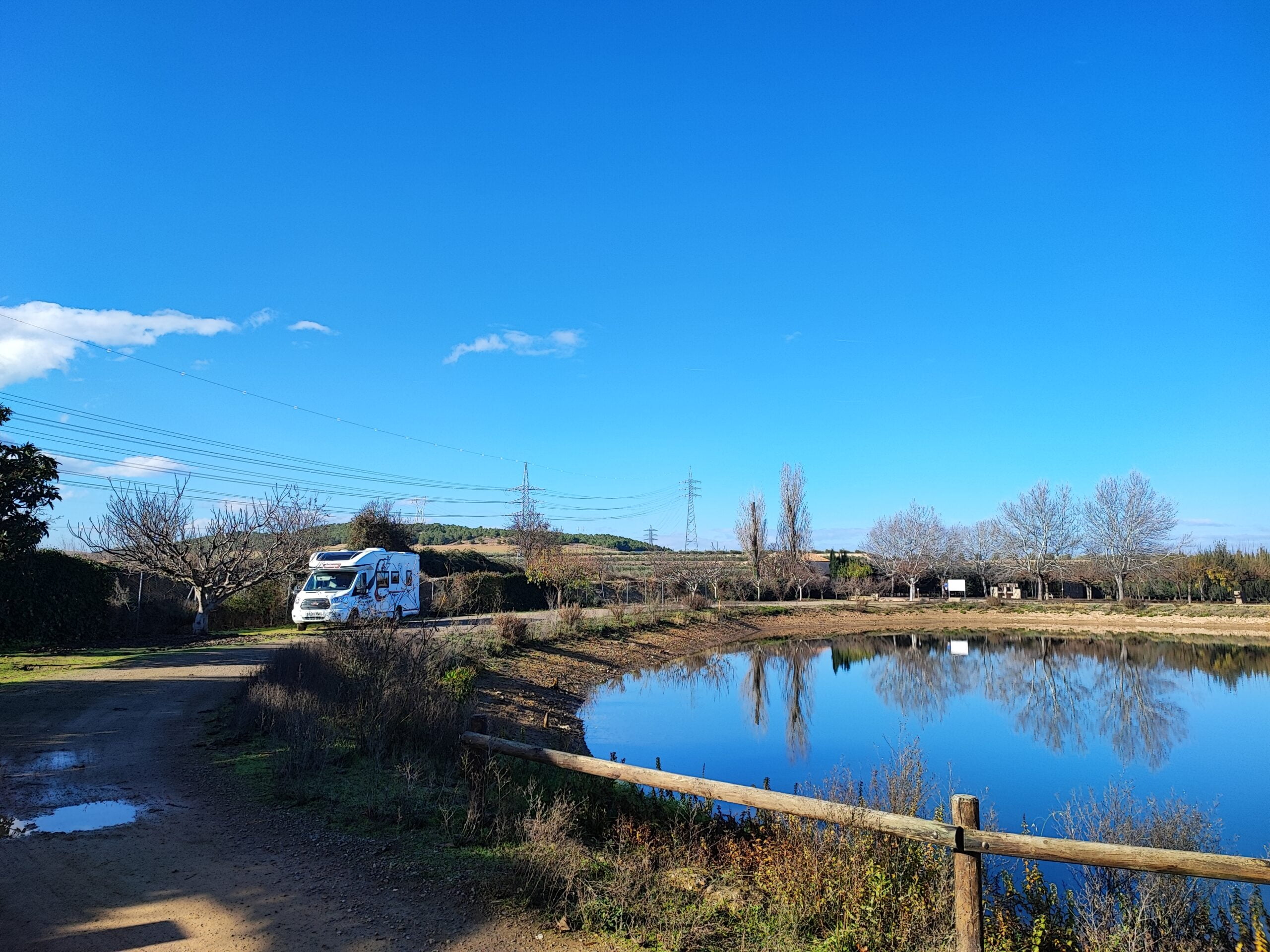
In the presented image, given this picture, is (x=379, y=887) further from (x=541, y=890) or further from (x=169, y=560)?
(x=169, y=560)

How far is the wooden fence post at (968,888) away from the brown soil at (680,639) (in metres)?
5.55

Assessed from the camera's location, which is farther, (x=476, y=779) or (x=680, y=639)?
(x=680, y=639)

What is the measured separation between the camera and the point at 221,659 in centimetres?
1616

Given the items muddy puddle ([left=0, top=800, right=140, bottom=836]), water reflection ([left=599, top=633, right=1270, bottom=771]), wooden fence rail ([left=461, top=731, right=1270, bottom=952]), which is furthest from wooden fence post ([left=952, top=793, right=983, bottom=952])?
water reflection ([left=599, top=633, right=1270, bottom=771])

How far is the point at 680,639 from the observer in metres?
30.0

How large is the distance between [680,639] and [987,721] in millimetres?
14396

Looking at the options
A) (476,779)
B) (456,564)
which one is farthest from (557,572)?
(476,779)

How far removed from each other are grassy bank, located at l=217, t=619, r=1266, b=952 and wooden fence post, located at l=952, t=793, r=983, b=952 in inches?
17.8

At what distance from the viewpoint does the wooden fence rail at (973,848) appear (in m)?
4.24

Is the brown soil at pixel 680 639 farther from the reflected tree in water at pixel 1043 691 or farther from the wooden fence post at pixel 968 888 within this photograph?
the reflected tree in water at pixel 1043 691

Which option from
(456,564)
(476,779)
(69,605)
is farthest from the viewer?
(456,564)

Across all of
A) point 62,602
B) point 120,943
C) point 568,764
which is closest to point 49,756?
point 120,943

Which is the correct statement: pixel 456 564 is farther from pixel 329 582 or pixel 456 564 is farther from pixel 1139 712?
pixel 1139 712

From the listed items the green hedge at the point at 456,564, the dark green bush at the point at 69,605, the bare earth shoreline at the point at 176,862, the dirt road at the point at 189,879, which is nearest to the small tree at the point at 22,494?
the dark green bush at the point at 69,605
